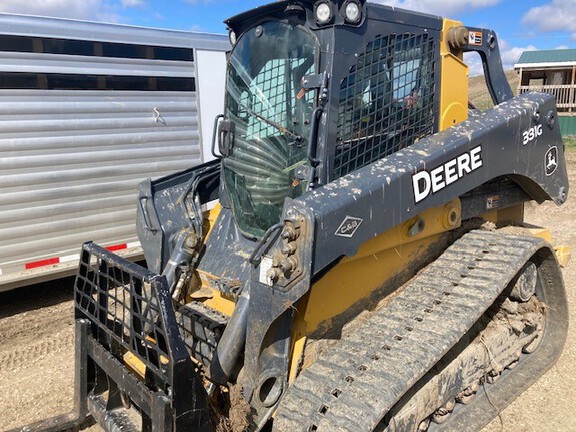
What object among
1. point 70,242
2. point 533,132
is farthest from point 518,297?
point 70,242

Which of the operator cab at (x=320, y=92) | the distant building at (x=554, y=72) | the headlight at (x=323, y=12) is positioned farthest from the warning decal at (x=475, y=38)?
the distant building at (x=554, y=72)

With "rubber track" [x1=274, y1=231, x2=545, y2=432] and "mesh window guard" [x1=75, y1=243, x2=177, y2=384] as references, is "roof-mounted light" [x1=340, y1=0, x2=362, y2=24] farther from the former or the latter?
"mesh window guard" [x1=75, y1=243, x2=177, y2=384]

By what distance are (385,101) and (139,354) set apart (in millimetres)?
1849

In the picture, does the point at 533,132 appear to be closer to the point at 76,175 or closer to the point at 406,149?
the point at 406,149

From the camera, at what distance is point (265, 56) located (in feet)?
10.3

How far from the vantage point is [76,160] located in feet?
18.3

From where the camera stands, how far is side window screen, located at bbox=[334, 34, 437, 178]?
9.29 ft

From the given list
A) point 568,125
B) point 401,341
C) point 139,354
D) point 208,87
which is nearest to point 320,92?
point 401,341

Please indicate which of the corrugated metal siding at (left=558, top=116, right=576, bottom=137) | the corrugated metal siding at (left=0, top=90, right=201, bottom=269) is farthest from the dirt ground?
the corrugated metal siding at (left=558, top=116, right=576, bottom=137)

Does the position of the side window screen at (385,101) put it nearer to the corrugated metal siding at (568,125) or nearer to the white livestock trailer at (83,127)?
the white livestock trailer at (83,127)

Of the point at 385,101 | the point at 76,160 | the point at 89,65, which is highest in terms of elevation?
the point at 89,65

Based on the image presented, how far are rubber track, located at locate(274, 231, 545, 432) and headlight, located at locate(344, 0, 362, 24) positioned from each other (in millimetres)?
1442

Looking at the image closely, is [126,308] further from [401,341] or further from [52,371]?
[52,371]

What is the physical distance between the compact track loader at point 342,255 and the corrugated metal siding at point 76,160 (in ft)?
7.28
